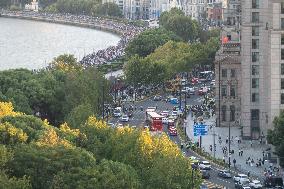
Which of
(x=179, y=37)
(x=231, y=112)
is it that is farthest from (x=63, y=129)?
(x=179, y=37)

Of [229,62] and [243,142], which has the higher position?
[229,62]

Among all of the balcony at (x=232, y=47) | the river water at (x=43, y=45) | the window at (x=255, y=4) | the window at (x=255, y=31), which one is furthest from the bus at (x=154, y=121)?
the river water at (x=43, y=45)

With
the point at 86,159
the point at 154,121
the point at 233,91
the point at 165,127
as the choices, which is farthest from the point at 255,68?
the point at 86,159

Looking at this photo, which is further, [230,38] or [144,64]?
[144,64]

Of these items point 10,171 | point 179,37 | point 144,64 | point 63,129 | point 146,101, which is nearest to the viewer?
point 10,171

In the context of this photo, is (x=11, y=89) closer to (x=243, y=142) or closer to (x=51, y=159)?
(x=243, y=142)

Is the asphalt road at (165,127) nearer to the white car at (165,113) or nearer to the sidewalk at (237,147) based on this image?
the white car at (165,113)
